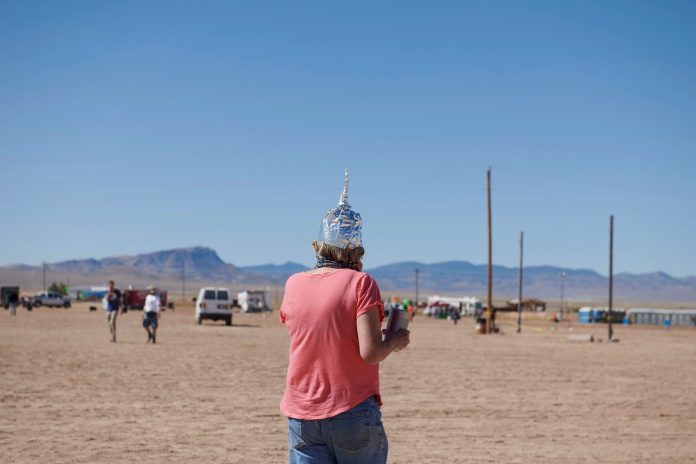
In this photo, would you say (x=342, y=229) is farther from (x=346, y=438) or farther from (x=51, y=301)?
(x=51, y=301)

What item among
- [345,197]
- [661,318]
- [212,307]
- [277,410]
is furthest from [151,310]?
[661,318]

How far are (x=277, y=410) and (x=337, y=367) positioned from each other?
8661 millimetres

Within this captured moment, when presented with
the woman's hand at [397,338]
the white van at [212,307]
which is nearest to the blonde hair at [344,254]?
the woman's hand at [397,338]

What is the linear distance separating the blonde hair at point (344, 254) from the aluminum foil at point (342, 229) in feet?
0.06

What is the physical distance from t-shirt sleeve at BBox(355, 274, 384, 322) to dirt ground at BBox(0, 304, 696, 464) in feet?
16.9

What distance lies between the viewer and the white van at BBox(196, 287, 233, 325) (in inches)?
1843

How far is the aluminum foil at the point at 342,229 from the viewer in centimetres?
447

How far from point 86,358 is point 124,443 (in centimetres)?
1160

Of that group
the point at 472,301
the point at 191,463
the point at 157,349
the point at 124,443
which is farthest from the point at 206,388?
the point at 472,301

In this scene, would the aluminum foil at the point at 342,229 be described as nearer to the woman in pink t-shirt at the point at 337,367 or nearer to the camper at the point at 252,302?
the woman in pink t-shirt at the point at 337,367

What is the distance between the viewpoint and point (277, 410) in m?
12.7

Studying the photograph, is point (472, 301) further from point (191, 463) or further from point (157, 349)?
point (191, 463)

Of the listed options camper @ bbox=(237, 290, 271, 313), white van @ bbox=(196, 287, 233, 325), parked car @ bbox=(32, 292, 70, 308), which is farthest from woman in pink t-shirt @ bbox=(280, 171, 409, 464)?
parked car @ bbox=(32, 292, 70, 308)

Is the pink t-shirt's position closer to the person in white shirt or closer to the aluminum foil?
the aluminum foil
